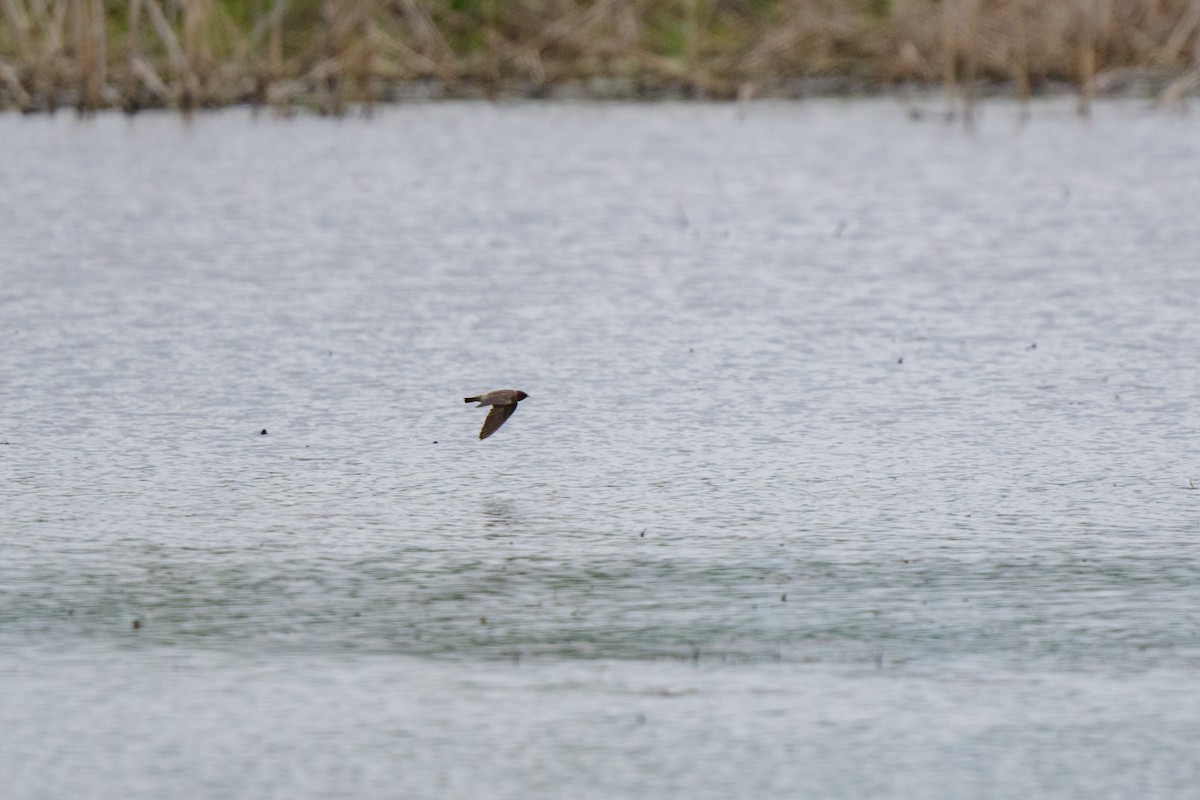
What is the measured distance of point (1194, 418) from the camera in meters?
4.70

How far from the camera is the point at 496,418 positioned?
14.9 feet

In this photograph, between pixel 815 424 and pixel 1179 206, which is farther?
pixel 1179 206

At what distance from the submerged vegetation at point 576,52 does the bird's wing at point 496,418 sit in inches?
341

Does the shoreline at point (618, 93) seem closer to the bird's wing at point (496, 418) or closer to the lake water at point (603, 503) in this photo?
the lake water at point (603, 503)

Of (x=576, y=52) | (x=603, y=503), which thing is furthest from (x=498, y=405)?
(x=576, y=52)

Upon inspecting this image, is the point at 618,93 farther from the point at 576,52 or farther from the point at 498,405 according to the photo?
the point at 498,405

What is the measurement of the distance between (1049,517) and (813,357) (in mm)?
1641

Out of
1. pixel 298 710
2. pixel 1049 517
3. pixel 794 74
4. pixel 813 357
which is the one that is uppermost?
pixel 298 710

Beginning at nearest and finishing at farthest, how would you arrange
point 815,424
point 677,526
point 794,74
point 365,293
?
point 677,526 → point 815,424 → point 365,293 → point 794,74

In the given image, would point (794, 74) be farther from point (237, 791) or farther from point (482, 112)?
point (237, 791)

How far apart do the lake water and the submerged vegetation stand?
4.95 metres

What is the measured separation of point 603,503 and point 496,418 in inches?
23.1

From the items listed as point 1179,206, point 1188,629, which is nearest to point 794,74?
point 1179,206

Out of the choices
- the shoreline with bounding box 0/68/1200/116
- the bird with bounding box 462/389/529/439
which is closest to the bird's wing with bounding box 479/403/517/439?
the bird with bounding box 462/389/529/439
